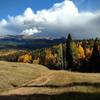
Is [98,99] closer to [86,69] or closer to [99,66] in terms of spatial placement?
[99,66]

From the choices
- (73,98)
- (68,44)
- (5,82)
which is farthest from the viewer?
(68,44)

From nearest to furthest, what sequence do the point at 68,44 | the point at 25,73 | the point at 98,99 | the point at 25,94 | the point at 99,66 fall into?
the point at 98,99 < the point at 25,94 < the point at 25,73 < the point at 99,66 < the point at 68,44

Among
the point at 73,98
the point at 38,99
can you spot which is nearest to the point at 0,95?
the point at 38,99

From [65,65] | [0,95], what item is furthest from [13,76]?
[65,65]

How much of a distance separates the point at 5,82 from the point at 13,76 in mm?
6884

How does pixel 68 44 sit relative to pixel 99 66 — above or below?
above

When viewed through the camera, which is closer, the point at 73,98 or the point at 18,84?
the point at 73,98

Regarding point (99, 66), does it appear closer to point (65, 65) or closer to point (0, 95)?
point (65, 65)

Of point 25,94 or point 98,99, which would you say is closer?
point 98,99

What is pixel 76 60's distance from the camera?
172 m

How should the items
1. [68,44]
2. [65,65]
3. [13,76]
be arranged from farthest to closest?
[65,65] < [68,44] < [13,76]

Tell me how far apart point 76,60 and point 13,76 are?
4075 inches

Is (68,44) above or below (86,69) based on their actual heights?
above

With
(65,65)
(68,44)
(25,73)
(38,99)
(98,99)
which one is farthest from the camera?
(65,65)
